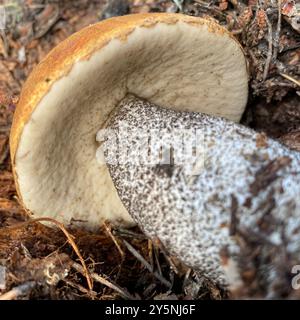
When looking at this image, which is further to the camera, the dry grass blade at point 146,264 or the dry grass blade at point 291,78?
the dry grass blade at point 291,78

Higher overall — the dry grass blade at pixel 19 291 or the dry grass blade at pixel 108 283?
the dry grass blade at pixel 19 291

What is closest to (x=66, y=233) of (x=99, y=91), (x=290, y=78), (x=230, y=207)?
(x=99, y=91)

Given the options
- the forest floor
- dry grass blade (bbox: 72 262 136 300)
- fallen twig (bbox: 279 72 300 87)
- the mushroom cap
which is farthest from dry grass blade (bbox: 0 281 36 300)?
fallen twig (bbox: 279 72 300 87)

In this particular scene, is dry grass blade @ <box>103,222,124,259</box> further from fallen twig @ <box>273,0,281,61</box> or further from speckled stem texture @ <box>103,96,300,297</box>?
fallen twig @ <box>273,0,281,61</box>

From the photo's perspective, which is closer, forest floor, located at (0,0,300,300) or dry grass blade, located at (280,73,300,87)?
forest floor, located at (0,0,300,300)

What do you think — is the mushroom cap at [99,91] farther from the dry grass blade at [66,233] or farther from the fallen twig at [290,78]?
the fallen twig at [290,78]

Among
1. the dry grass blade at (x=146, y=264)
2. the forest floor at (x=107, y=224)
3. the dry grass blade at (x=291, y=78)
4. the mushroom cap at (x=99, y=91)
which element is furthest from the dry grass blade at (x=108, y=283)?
the dry grass blade at (x=291, y=78)

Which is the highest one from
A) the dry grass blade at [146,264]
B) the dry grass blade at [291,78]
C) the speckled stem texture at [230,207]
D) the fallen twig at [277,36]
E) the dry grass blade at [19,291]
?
the fallen twig at [277,36]
